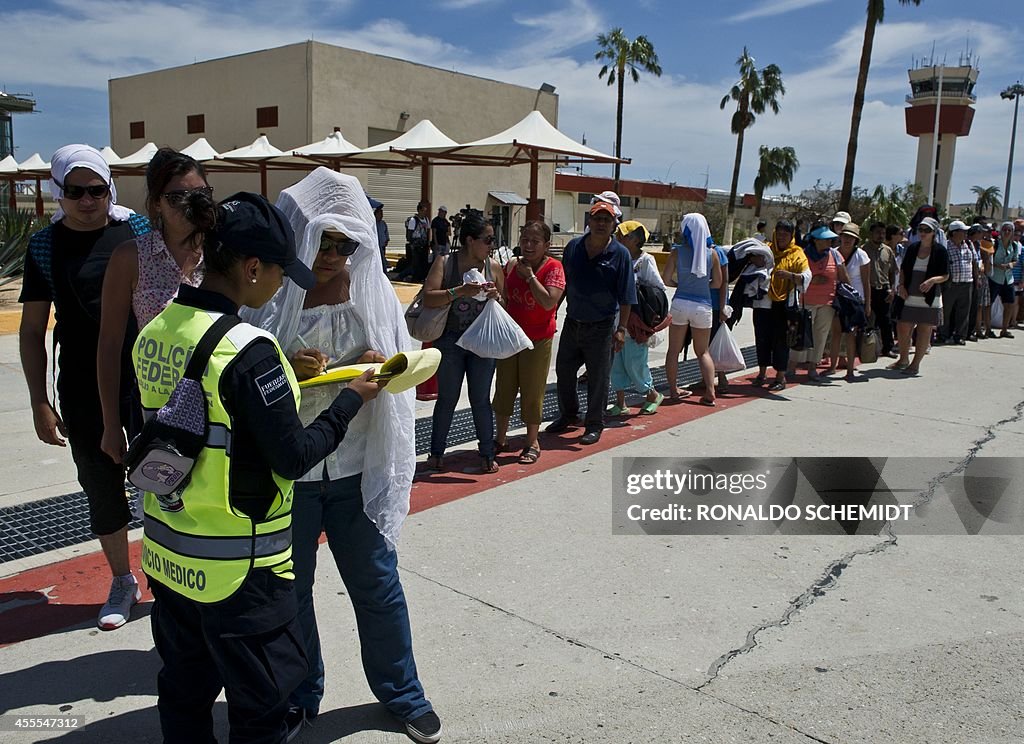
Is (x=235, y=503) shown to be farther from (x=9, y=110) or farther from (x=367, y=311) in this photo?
(x=9, y=110)

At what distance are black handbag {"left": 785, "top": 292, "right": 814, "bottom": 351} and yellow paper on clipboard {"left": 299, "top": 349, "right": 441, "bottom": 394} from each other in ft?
22.1

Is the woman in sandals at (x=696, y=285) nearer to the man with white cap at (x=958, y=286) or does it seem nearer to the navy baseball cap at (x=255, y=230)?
the man with white cap at (x=958, y=286)

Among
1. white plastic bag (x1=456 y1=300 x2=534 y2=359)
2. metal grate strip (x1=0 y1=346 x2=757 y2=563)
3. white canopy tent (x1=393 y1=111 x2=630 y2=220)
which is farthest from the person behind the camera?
white canopy tent (x1=393 y1=111 x2=630 y2=220)

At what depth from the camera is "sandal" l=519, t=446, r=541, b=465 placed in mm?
5996

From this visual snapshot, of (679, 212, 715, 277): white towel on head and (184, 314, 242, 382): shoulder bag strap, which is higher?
(679, 212, 715, 277): white towel on head

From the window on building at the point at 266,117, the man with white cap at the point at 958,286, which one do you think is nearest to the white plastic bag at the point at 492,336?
the man with white cap at the point at 958,286

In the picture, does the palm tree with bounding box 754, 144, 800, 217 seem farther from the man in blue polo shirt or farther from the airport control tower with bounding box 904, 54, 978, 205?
the man in blue polo shirt

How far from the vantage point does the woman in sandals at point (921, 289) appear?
32.0ft

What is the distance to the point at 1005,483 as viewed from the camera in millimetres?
5766

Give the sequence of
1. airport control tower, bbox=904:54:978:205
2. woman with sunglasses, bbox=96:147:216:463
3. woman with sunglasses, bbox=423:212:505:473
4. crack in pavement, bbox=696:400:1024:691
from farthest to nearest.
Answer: airport control tower, bbox=904:54:978:205 < woman with sunglasses, bbox=423:212:505:473 < crack in pavement, bbox=696:400:1024:691 < woman with sunglasses, bbox=96:147:216:463

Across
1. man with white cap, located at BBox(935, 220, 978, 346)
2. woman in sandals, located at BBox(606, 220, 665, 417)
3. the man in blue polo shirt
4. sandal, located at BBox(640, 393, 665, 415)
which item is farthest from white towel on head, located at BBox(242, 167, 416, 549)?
man with white cap, located at BBox(935, 220, 978, 346)

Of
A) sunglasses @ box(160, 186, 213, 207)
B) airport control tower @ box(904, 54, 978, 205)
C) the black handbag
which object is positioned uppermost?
airport control tower @ box(904, 54, 978, 205)

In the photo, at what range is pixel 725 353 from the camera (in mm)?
8336

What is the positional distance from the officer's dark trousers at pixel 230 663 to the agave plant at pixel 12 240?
497 inches
